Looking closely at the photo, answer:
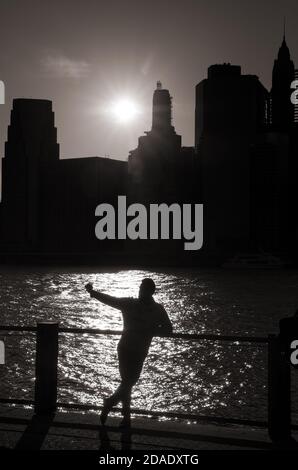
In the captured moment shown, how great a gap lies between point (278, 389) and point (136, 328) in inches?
76.8

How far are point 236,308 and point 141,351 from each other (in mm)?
65019

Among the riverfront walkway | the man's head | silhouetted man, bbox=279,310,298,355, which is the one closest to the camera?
the riverfront walkway

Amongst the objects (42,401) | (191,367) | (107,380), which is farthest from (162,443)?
(191,367)

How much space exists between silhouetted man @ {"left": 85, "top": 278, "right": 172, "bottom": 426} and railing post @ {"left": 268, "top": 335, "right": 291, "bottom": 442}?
4.38ft

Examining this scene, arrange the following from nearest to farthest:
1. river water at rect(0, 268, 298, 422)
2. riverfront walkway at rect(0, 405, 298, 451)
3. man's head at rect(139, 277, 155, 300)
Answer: riverfront walkway at rect(0, 405, 298, 451)
man's head at rect(139, 277, 155, 300)
river water at rect(0, 268, 298, 422)

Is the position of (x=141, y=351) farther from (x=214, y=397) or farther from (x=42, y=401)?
(x=214, y=397)

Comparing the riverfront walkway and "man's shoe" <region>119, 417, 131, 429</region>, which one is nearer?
the riverfront walkway

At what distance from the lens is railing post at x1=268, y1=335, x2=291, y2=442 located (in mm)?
8070

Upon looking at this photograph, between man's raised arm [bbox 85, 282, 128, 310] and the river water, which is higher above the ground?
man's raised arm [bbox 85, 282, 128, 310]

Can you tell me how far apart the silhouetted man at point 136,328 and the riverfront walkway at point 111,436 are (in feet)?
1.11

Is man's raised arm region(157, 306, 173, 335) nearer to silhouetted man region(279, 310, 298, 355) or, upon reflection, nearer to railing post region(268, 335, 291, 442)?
railing post region(268, 335, 291, 442)

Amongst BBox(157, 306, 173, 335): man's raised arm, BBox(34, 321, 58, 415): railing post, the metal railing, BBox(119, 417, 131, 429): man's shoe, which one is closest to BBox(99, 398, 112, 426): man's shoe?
BBox(119, 417, 131, 429): man's shoe

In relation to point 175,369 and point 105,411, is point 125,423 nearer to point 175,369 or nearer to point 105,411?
point 105,411
